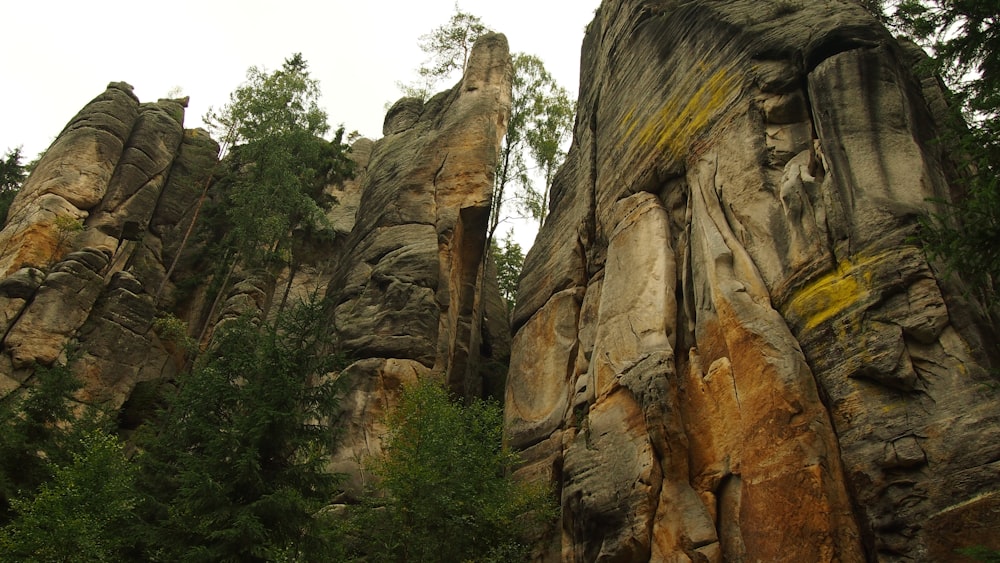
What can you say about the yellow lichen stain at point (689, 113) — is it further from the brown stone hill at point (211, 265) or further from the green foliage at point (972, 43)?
the brown stone hill at point (211, 265)

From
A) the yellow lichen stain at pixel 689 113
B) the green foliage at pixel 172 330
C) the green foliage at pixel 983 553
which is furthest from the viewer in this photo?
the green foliage at pixel 172 330

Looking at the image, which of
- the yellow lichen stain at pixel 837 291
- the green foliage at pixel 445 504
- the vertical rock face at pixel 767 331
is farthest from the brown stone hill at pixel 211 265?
the yellow lichen stain at pixel 837 291

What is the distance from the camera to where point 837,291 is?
36.9 ft

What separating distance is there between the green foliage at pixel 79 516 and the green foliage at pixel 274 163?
39.9ft

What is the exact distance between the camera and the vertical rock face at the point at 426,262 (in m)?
21.0

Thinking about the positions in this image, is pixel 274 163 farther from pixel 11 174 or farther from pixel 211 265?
pixel 11 174

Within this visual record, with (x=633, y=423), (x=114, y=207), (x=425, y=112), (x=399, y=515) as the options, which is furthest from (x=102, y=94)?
(x=633, y=423)

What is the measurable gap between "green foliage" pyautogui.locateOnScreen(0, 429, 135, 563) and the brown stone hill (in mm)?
4586

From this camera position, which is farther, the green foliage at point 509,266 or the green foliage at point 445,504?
the green foliage at point 509,266

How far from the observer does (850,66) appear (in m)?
13.2

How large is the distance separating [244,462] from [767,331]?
902 centimetres

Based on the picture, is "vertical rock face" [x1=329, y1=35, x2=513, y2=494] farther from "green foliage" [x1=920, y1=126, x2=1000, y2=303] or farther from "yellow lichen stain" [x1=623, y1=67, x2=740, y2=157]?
"green foliage" [x1=920, y1=126, x2=1000, y2=303]

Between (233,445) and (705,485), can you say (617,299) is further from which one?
(233,445)

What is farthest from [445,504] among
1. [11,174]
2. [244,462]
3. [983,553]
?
[11,174]
